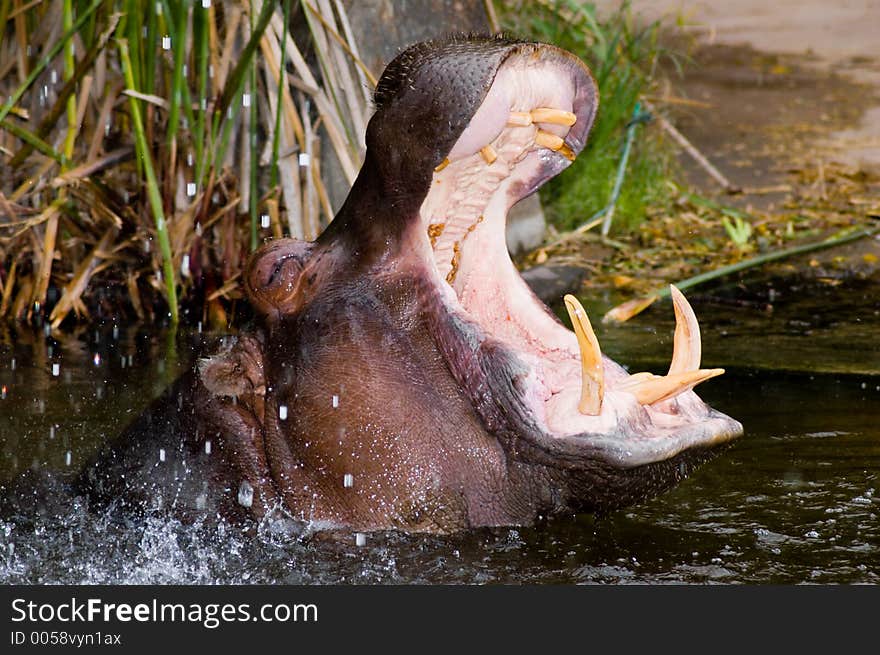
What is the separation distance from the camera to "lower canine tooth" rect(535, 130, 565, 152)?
9.71 ft

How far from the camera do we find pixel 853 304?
227 inches

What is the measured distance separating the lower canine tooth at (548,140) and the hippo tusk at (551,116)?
77 millimetres

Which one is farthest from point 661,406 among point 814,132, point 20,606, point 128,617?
point 814,132

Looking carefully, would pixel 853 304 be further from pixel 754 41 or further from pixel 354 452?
pixel 754 41

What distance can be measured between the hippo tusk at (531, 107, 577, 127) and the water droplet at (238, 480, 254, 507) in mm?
883

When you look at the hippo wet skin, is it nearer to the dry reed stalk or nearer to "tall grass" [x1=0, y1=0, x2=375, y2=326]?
"tall grass" [x1=0, y1=0, x2=375, y2=326]

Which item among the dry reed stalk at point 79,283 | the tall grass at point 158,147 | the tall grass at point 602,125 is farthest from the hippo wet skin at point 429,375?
the tall grass at point 602,125

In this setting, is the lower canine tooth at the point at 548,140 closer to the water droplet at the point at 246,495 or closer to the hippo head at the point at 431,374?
the hippo head at the point at 431,374

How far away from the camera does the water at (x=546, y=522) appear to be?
285 cm

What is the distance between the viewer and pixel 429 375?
279 centimetres

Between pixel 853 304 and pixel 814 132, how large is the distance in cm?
312

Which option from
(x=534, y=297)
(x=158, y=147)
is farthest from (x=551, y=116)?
(x=158, y=147)

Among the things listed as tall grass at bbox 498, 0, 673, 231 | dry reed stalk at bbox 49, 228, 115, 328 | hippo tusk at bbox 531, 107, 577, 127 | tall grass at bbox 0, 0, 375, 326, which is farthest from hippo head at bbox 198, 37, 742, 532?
tall grass at bbox 498, 0, 673, 231

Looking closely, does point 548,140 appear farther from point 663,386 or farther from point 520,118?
point 663,386
